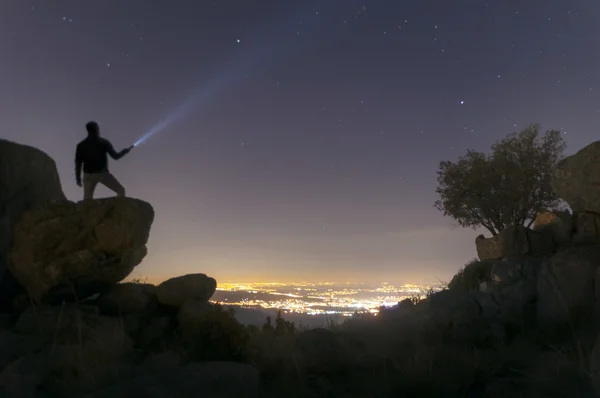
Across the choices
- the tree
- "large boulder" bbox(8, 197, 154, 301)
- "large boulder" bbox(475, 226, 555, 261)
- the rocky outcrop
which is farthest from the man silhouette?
the tree

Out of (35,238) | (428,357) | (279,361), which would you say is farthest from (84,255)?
(428,357)

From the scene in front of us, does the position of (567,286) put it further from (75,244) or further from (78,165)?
(78,165)

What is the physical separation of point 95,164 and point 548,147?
25.1 m

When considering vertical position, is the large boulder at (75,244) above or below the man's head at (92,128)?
below

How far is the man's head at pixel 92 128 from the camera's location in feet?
41.1

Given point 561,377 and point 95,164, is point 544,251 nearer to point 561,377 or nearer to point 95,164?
point 561,377

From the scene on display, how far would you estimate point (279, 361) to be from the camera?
30.3 ft

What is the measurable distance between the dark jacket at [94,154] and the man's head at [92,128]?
12 cm

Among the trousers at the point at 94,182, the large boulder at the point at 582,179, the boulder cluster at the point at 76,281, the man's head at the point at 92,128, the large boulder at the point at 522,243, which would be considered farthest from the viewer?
the large boulder at the point at 522,243

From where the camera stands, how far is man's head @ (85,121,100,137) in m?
12.5

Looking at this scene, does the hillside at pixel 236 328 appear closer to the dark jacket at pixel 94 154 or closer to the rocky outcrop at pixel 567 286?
the rocky outcrop at pixel 567 286

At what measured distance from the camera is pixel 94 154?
40.3ft

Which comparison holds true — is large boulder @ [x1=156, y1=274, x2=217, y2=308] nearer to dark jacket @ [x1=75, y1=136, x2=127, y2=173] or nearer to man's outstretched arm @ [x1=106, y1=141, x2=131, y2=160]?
dark jacket @ [x1=75, y1=136, x2=127, y2=173]

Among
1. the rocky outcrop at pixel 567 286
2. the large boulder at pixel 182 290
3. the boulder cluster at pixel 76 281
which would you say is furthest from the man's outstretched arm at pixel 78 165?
the rocky outcrop at pixel 567 286
